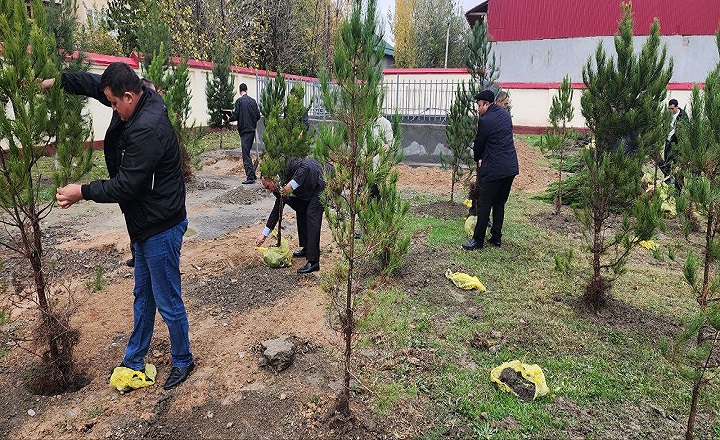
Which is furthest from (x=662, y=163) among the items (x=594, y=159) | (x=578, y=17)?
(x=578, y=17)

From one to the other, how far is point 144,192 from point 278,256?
252 centimetres

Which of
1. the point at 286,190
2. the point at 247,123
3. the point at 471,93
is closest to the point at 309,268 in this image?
the point at 286,190

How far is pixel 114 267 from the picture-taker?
5.41 meters

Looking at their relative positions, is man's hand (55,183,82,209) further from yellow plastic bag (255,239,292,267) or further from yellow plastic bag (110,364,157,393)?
yellow plastic bag (255,239,292,267)

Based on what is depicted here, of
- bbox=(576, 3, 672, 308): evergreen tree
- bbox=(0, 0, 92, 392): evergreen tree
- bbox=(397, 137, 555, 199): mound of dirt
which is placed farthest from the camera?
bbox=(397, 137, 555, 199): mound of dirt

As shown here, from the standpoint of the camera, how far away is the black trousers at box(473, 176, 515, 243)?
236 inches

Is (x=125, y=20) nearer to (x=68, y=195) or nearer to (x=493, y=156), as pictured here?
(x=493, y=156)

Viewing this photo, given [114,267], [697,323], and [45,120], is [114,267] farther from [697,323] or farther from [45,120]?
[697,323]

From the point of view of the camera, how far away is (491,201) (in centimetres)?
606

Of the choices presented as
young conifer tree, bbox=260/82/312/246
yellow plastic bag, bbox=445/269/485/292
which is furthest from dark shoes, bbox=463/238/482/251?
young conifer tree, bbox=260/82/312/246

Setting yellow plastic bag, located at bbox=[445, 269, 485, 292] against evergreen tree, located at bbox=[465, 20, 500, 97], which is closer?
yellow plastic bag, located at bbox=[445, 269, 485, 292]

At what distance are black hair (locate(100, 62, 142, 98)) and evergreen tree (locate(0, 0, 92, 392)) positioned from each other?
37cm

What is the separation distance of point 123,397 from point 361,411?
1.49 metres

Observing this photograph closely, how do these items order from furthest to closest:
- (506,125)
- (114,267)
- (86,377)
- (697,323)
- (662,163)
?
(662,163)
(506,125)
(114,267)
(86,377)
(697,323)
